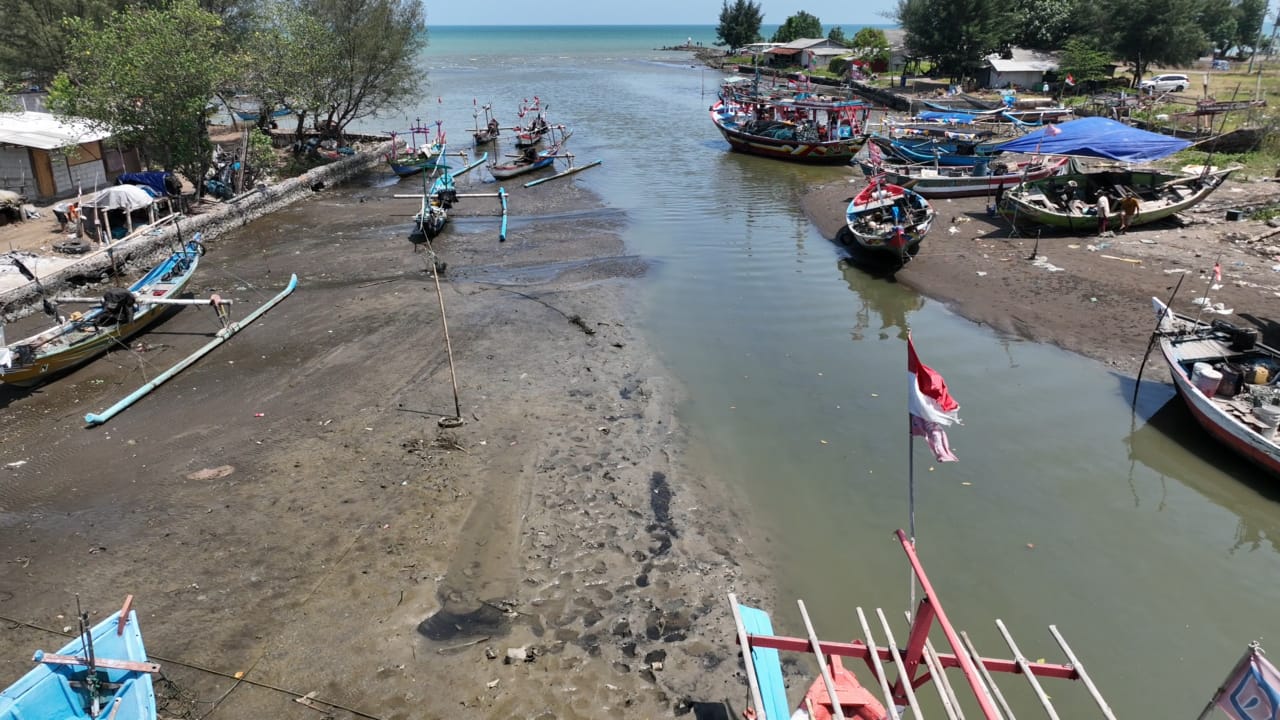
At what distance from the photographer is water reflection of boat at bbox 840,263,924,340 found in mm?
16094

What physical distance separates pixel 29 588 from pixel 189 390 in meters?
5.06

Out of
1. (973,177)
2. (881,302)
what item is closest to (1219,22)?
(973,177)

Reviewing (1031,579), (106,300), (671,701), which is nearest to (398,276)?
(106,300)

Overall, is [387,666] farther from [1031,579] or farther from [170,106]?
[170,106]

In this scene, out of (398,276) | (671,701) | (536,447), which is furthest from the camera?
(398,276)

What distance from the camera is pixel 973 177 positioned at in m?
25.4

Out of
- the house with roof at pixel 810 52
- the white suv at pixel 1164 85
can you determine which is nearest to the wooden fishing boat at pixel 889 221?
the white suv at pixel 1164 85

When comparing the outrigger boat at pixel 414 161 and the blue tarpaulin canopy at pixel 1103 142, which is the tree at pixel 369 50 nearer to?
the outrigger boat at pixel 414 161

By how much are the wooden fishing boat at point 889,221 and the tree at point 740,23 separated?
82.8 meters

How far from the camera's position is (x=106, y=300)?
43.8 feet

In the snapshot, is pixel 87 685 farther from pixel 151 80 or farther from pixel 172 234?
pixel 151 80

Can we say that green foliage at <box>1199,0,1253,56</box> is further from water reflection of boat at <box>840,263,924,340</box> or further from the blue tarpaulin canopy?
water reflection of boat at <box>840,263,924,340</box>

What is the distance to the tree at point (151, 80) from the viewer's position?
19562 mm

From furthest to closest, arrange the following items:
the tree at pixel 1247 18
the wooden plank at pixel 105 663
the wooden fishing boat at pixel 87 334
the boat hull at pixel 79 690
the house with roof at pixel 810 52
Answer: the house with roof at pixel 810 52 → the tree at pixel 1247 18 → the wooden fishing boat at pixel 87 334 → the wooden plank at pixel 105 663 → the boat hull at pixel 79 690
